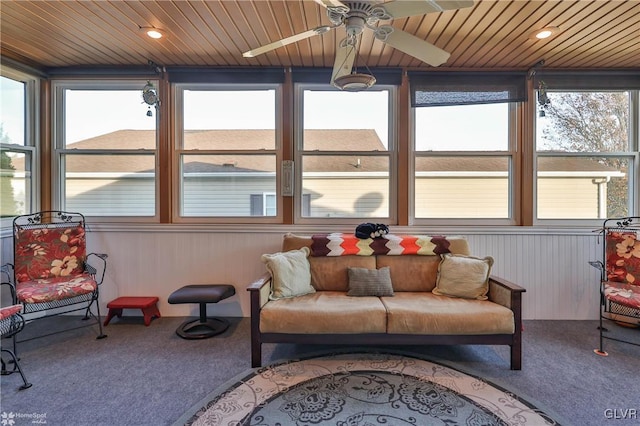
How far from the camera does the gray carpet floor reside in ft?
5.95

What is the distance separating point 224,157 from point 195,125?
509 mm

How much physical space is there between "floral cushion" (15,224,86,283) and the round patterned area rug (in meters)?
2.23

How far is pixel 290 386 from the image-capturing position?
203 centimetres

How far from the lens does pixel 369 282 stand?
8.73ft

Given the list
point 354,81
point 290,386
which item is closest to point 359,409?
point 290,386

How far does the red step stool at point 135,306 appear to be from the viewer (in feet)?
9.82

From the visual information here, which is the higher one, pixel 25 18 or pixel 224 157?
pixel 25 18

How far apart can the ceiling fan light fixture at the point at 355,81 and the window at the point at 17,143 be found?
3.56 m

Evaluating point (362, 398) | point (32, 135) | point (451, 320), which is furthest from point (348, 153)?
point (32, 135)

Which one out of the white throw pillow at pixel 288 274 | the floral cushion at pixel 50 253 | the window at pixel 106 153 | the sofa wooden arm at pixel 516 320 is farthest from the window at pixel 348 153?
the floral cushion at pixel 50 253

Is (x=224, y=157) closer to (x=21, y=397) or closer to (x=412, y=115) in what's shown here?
(x=412, y=115)

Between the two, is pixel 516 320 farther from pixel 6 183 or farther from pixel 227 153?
pixel 6 183

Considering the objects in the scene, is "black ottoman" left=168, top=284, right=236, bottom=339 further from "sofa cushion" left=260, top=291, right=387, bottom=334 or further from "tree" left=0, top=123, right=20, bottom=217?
"tree" left=0, top=123, right=20, bottom=217

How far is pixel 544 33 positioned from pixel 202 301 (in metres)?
3.86
